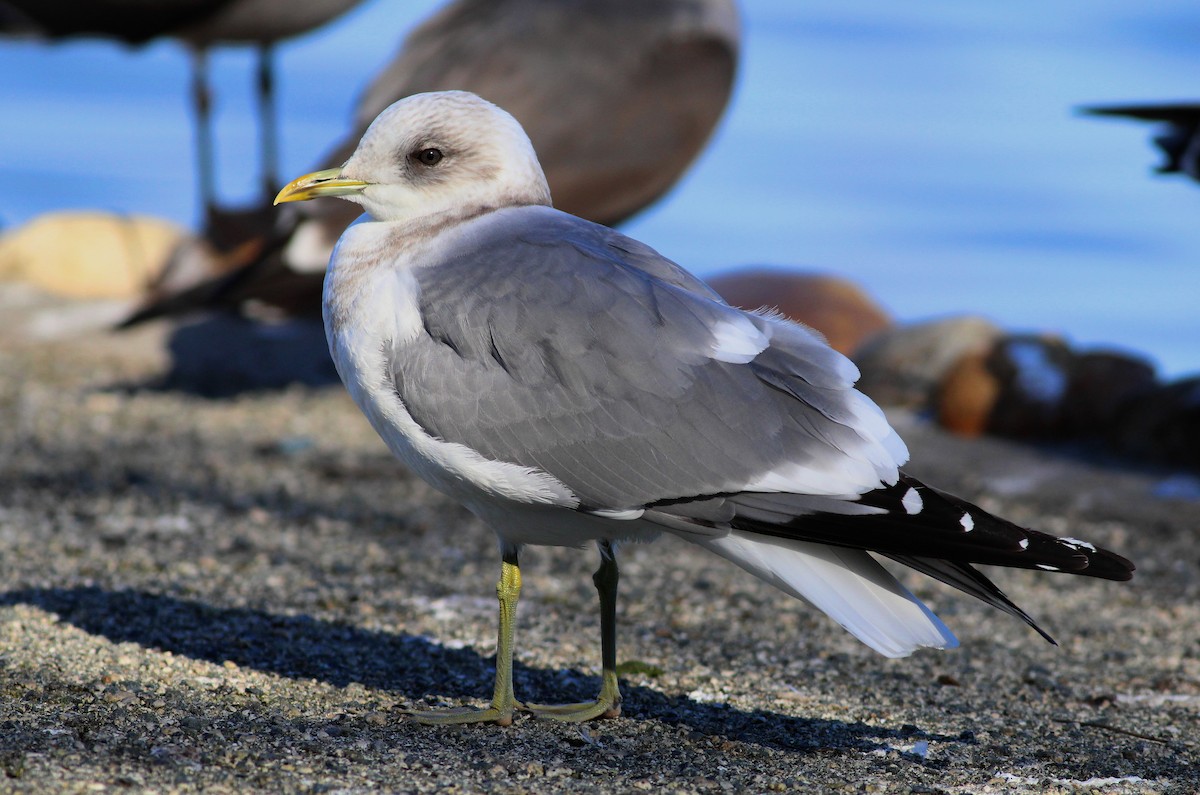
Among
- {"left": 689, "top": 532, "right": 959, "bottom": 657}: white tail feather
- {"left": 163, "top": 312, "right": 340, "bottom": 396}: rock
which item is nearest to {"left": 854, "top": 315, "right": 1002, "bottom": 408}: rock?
{"left": 163, "top": 312, "right": 340, "bottom": 396}: rock

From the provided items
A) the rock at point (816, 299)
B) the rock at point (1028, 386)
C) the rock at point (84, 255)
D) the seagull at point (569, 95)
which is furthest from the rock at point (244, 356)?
the rock at point (1028, 386)

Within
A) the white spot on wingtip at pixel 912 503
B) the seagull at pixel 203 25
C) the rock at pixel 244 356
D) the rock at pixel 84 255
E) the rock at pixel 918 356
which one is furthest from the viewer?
the rock at pixel 84 255

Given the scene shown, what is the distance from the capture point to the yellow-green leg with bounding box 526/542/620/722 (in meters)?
3.04

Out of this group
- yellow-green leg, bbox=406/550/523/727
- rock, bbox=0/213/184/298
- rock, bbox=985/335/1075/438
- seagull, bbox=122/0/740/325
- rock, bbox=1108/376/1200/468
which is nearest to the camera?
yellow-green leg, bbox=406/550/523/727

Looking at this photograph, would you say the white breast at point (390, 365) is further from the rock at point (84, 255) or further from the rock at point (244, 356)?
the rock at point (84, 255)

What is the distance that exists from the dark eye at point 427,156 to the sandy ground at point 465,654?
1.21 m

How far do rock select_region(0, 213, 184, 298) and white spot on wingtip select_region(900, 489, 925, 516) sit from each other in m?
7.92

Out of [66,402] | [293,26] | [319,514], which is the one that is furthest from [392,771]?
[293,26]

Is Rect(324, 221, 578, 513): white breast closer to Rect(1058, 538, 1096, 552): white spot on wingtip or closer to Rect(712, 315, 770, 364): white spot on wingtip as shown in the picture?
Rect(712, 315, 770, 364): white spot on wingtip

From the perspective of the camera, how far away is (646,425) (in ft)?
8.94

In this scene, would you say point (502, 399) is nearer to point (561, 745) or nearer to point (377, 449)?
point (561, 745)

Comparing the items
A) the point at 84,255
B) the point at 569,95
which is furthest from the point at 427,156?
the point at 84,255

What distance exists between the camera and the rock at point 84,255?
9.77 metres

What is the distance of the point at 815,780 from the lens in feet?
8.82
